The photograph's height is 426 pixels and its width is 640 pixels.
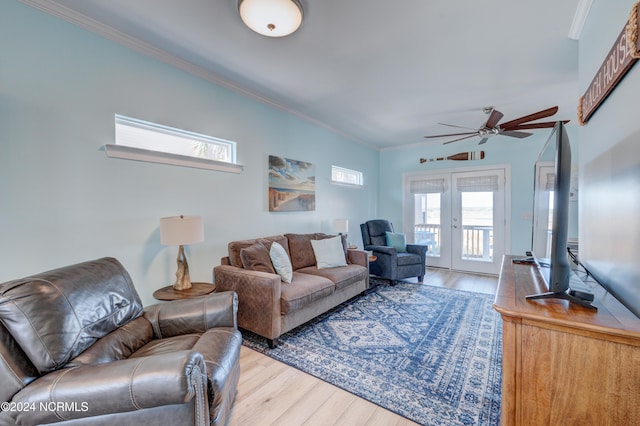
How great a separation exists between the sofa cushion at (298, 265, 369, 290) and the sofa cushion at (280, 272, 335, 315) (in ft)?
0.45

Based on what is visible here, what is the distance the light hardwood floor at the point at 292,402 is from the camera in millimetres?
1557

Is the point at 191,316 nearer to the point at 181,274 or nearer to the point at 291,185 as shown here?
the point at 181,274

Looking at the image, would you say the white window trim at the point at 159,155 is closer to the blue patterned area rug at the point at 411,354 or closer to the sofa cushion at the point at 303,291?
the sofa cushion at the point at 303,291

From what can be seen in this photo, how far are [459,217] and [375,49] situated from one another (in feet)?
12.9

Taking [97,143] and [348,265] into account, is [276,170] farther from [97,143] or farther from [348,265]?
[97,143]

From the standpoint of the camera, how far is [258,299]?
7.70 ft

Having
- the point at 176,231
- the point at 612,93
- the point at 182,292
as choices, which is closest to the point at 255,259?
the point at 182,292

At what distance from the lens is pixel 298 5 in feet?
5.66

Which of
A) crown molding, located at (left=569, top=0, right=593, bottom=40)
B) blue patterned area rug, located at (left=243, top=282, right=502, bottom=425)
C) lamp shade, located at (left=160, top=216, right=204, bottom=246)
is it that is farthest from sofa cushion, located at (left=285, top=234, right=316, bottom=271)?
crown molding, located at (left=569, top=0, right=593, bottom=40)

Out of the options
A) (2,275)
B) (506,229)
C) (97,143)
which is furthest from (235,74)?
(506,229)

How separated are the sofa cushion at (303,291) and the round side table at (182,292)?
68cm

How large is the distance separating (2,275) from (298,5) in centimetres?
260

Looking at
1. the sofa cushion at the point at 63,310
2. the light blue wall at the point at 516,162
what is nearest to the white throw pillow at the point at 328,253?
the sofa cushion at the point at 63,310

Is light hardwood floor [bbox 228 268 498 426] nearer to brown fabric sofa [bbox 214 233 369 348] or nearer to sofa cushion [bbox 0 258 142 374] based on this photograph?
brown fabric sofa [bbox 214 233 369 348]
